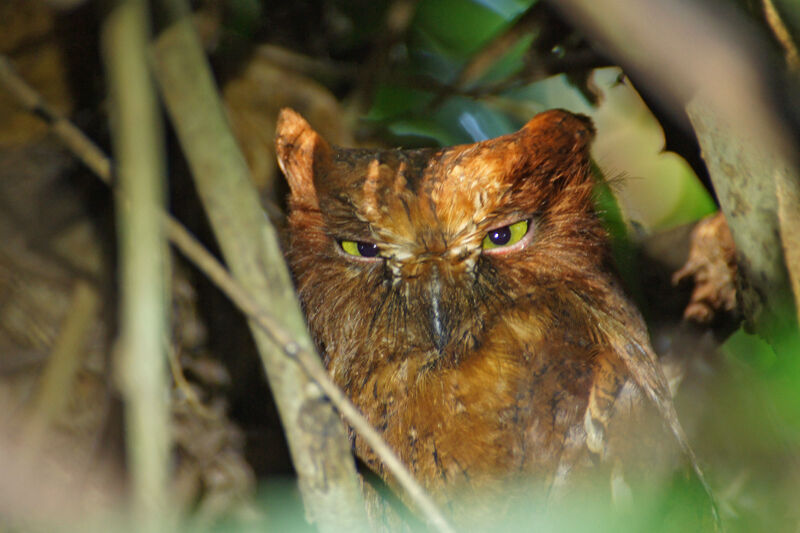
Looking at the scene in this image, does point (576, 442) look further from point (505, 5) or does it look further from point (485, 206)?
point (505, 5)

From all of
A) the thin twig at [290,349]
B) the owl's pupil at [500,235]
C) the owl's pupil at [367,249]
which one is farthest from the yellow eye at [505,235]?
the thin twig at [290,349]

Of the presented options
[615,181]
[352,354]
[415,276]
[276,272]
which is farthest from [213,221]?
[615,181]

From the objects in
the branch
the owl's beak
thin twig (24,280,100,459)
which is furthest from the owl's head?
thin twig (24,280,100,459)

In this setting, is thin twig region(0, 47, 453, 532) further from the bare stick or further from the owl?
the owl

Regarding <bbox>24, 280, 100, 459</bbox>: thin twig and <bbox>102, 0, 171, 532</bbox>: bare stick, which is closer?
<bbox>102, 0, 171, 532</bbox>: bare stick

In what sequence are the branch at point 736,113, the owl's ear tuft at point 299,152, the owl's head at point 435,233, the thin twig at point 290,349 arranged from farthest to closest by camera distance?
1. the owl's ear tuft at point 299,152
2. the owl's head at point 435,233
3. the thin twig at point 290,349
4. the branch at point 736,113

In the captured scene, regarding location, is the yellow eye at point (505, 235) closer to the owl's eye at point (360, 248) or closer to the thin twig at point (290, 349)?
the owl's eye at point (360, 248)

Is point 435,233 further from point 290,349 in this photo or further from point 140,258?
point 140,258
